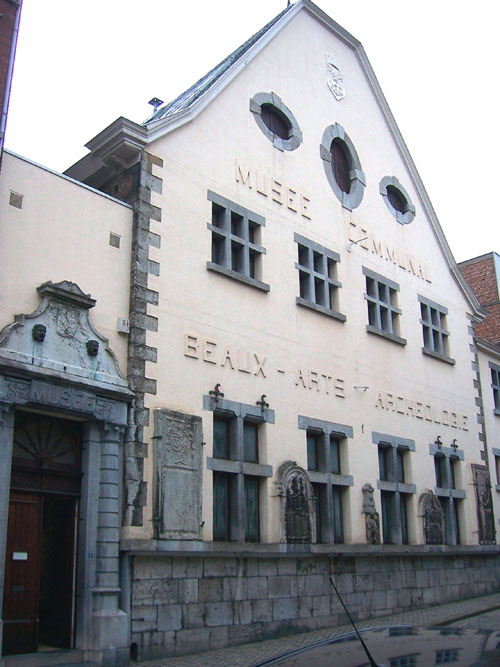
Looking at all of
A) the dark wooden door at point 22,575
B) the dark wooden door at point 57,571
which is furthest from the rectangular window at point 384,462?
the dark wooden door at point 22,575

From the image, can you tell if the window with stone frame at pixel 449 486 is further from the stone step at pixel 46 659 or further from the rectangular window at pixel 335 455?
the stone step at pixel 46 659

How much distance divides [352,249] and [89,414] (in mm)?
9429

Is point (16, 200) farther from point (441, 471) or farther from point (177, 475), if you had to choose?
point (441, 471)

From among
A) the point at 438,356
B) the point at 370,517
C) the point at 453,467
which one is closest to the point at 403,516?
the point at 370,517

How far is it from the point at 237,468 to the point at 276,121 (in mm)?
8571

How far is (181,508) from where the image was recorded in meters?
12.7

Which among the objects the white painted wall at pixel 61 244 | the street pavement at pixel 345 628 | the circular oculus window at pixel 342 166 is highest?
the circular oculus window at pixel 342 166

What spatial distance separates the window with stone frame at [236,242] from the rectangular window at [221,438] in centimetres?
289

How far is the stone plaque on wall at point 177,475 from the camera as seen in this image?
12.5 meters

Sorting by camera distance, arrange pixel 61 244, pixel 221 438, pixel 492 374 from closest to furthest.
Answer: pixel 61 244 → pixel 221 438 → pixel 492 374

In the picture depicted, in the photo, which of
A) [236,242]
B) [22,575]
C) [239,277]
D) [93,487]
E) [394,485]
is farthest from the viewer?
[394,485]

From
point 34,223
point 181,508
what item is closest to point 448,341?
point 181,508

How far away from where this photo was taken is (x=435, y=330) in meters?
21.7

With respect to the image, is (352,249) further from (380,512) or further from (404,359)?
(380,512)
